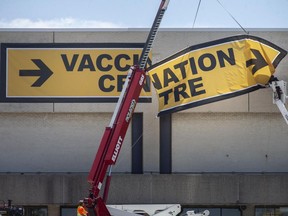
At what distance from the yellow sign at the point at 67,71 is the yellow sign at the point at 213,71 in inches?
64.5

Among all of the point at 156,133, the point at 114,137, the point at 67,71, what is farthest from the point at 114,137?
the point at 67,71

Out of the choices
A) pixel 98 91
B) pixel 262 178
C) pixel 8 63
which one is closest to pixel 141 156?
pixel 98 91

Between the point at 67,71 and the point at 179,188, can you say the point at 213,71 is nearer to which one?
the point at 179,188

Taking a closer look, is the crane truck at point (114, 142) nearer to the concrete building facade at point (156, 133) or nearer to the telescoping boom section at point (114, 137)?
the telescoping boom section at point (114, 137)

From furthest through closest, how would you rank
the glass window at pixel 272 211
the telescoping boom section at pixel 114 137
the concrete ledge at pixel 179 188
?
the glass window at pixel 272 211
the concrete ledge at pixel 179 188
the telescoping boom section at pixel 114 137

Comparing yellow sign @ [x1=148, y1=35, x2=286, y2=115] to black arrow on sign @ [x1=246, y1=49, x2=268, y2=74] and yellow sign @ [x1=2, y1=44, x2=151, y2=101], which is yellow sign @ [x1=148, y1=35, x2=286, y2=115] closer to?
black arrow on sign @ [x1=246, y1=49, x2=268, y2=74]

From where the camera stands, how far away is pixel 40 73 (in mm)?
26422

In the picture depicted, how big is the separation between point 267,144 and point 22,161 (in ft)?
32.1

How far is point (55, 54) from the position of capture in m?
26.4

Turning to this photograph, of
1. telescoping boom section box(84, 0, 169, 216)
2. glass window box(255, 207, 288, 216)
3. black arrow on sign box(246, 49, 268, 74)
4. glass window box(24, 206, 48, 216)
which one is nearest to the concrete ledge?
glass window box(255, 207, 288, 216)

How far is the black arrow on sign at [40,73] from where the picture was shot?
86.6 ft

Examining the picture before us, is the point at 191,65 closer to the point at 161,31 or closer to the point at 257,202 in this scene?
the point at 161,31

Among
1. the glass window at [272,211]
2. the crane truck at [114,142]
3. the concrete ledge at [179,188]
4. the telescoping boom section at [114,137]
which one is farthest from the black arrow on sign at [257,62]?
the glass window at [272,211]

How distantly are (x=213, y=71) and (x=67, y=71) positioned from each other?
225 inches
